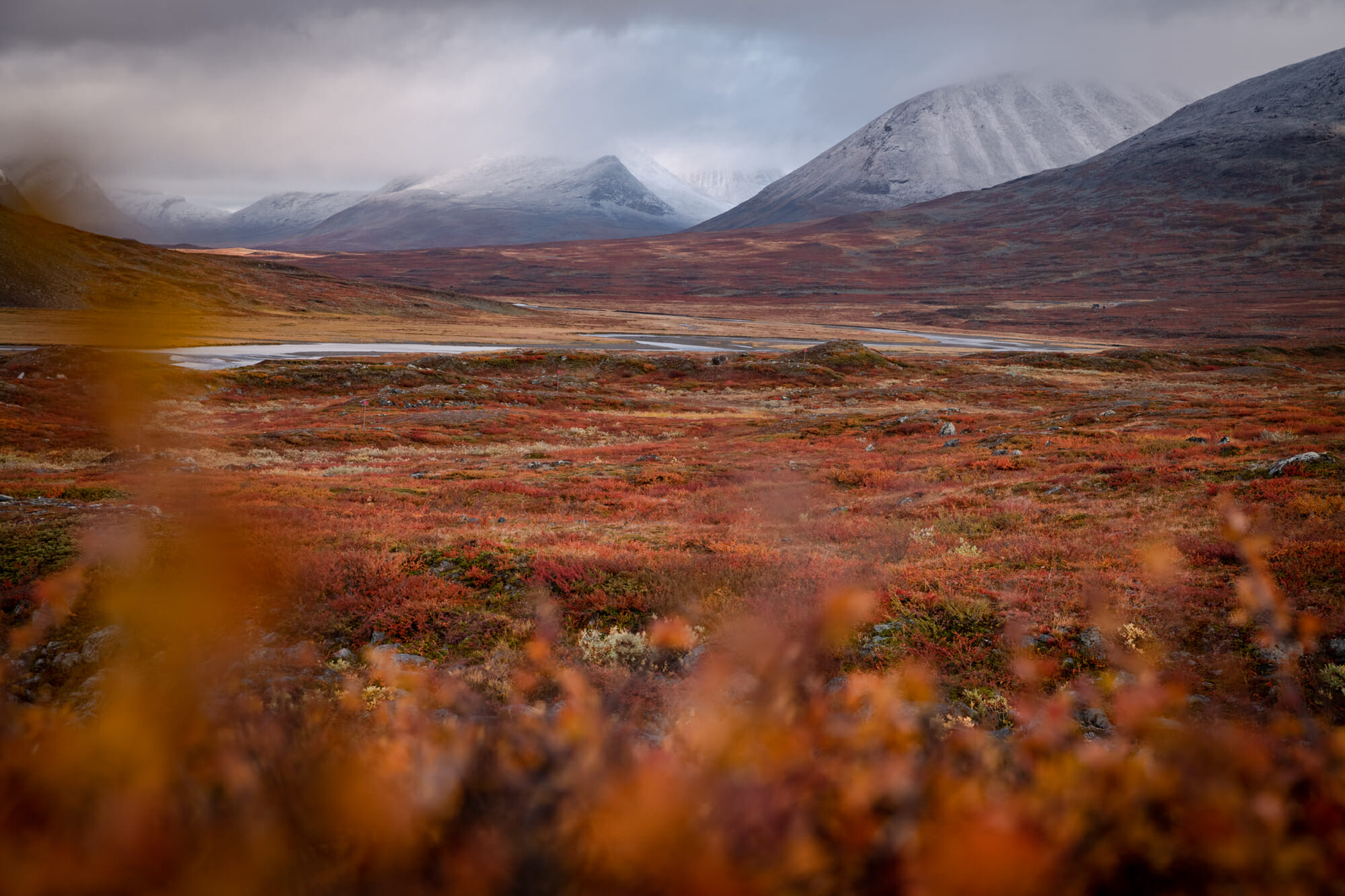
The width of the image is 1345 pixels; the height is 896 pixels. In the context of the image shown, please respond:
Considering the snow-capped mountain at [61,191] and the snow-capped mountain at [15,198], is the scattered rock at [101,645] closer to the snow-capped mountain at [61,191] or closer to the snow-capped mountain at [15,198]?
the snow-capped mountain at [61,191]

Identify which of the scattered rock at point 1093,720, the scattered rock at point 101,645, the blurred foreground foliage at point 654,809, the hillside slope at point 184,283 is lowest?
the scattered rock at point 1093,720

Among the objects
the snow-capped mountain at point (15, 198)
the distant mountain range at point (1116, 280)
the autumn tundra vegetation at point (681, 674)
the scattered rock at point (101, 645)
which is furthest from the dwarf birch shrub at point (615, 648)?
the distant mountain range at point (1116, 280)

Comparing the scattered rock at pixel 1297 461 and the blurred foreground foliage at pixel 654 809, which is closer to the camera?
the blurred foreground foliage at pixel 654 809

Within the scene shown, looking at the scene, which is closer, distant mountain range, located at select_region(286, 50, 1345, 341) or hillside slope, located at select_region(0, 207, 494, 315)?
hillside slope, located at select_region(0, 207, 494, 315)

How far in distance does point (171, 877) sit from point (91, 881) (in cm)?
17

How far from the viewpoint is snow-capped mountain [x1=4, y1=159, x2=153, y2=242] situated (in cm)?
261

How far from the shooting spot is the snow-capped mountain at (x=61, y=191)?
8.55ft

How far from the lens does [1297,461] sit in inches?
545

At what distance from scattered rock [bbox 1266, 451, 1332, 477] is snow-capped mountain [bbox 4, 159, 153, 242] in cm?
1877

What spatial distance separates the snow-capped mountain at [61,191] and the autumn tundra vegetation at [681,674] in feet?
2.75

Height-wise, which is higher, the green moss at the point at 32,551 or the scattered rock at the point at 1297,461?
the green moss at the point at 32,551

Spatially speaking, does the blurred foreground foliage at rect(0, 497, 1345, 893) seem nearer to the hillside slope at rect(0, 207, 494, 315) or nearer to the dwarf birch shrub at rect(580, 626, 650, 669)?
the dwarf birch shrub at rect(580, 626, 650, 669)

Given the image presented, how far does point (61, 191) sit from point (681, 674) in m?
6.11

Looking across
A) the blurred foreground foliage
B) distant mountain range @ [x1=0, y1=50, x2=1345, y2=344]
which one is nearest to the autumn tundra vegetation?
the blurred foreground foliage
